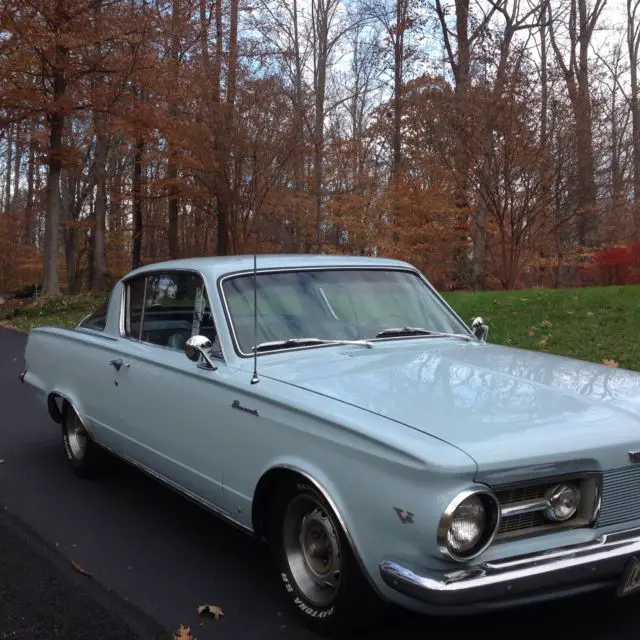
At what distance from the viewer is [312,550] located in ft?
10.5

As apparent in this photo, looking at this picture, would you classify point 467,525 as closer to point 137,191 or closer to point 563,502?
point 563,502

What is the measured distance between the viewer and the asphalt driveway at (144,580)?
3.24 m

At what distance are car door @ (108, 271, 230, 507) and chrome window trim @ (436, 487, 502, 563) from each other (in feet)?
4.66

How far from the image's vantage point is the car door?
3.82 metres

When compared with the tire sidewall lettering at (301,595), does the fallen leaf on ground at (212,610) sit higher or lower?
lower

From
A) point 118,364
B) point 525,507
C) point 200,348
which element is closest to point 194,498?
point 200,348

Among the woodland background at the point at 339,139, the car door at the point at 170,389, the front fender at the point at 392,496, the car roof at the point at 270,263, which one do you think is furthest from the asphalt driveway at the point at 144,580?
the woodland background at the point at 339,139

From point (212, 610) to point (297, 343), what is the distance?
1367mm

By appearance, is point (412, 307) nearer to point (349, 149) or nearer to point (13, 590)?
point (13, 590)

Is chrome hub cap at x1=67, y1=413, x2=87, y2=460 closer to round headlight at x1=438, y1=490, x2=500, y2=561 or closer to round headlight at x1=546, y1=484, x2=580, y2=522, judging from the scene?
round headlight at x1=438, y1=490, x2=500, y2=561

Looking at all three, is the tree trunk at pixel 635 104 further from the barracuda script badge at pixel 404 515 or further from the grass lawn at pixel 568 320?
the barracuda script badge at pixel 404 515

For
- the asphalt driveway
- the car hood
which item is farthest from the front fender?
the asphalt driveway

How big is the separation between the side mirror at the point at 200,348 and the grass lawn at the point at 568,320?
19.1 feet

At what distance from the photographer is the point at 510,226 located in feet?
52.7
